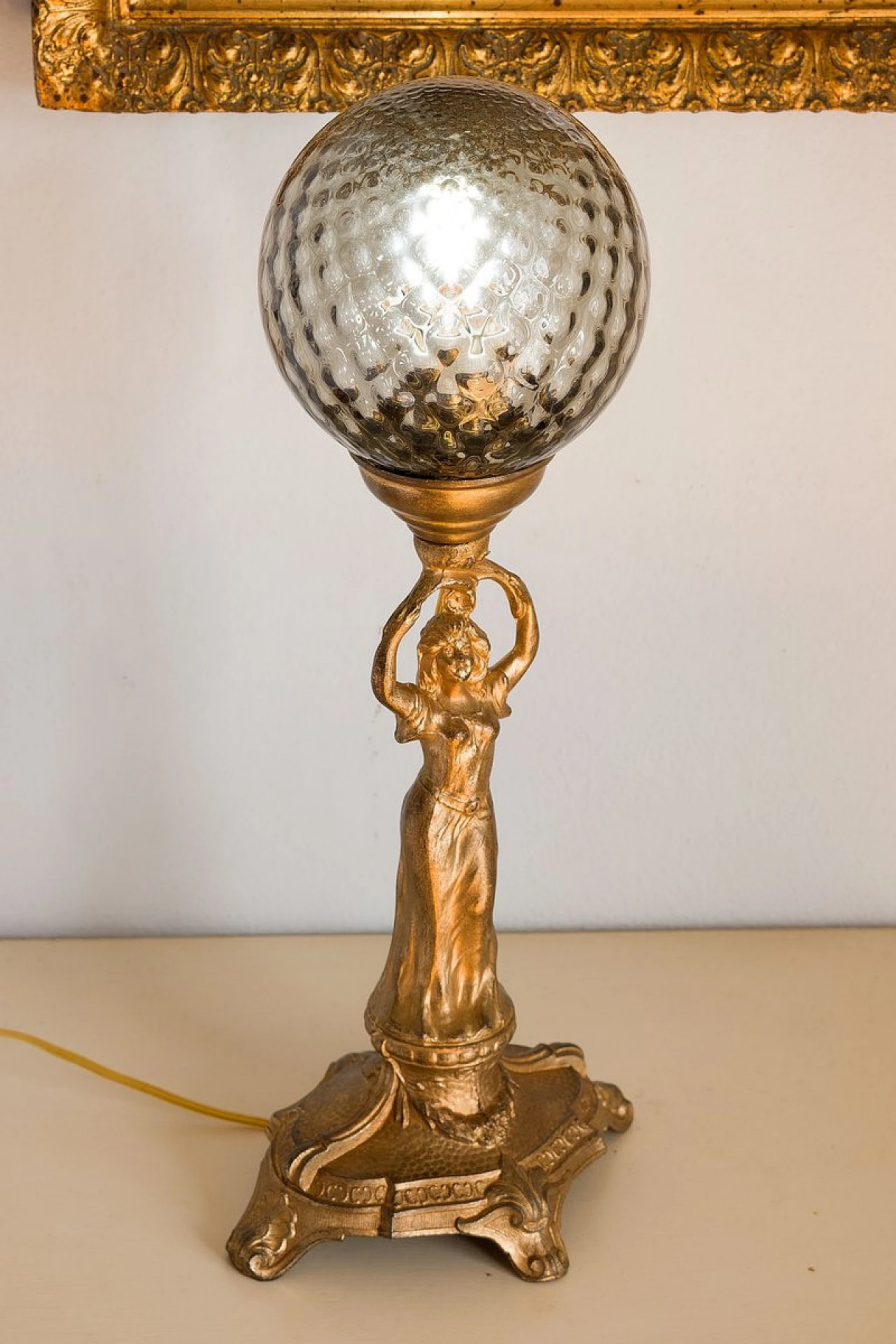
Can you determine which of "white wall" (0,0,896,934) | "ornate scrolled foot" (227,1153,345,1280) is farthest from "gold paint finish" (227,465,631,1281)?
"white wall" (0,0,896,934)

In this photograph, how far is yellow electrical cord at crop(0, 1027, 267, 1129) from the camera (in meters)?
1.02

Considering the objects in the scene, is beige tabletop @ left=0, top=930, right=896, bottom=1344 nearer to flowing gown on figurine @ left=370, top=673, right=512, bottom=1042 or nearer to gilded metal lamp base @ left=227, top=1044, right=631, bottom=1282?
gilded metal lamp base @ left=227, top=1044, right=631, bottom=1282

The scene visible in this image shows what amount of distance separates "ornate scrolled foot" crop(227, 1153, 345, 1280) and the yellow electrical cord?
90 mm

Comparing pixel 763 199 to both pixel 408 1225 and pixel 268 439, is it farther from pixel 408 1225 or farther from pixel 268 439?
pixel 408 1225

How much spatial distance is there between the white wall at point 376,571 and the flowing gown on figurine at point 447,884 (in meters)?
0.35

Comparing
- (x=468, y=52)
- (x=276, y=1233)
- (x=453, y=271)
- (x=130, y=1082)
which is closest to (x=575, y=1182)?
(x=276, y=1233)

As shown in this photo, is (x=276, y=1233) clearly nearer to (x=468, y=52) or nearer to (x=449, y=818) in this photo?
(x=449, y=818)

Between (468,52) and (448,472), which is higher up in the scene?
(468,52)

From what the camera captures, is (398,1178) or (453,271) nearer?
(453,271)

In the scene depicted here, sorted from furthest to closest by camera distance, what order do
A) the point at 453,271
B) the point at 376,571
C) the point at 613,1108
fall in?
1. the point at 376,571
2. the point at 613,1108
3. the point at 453,271

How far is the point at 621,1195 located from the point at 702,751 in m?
0.43

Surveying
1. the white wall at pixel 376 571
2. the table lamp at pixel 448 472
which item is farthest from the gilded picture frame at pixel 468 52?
the table lamp at pixel 448 472

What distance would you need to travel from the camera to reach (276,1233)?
89cm

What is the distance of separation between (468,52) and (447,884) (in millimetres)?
596
